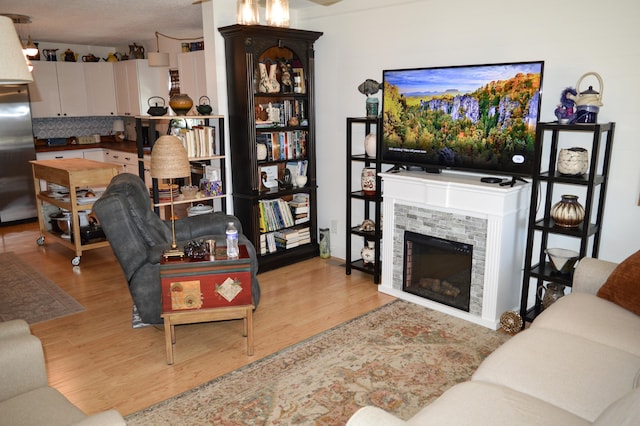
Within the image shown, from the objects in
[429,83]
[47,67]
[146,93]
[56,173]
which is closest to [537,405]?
[429,83]

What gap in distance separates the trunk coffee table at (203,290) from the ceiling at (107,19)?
9.13 ft

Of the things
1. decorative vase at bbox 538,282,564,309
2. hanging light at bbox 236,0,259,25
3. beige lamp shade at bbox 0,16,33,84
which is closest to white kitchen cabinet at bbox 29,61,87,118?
hanging light at bbox 236,0,259,25

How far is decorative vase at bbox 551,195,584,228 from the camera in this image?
10.6ft

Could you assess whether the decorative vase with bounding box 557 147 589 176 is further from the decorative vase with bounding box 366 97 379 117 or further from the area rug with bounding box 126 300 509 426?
the decorative vase with bounding box 366 97 379 117

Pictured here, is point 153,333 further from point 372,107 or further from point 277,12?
point 372,107

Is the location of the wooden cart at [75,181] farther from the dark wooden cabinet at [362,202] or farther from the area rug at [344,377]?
the area rug at [344,377]

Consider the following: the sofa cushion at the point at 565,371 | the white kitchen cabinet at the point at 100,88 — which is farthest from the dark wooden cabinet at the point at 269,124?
the white kitchen cabinet at the point at 100,88

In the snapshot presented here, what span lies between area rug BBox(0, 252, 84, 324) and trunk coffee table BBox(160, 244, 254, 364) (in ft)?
4.48

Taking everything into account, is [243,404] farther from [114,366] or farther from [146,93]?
[146,93]

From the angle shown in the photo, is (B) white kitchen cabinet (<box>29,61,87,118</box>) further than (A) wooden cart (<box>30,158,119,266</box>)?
Yes

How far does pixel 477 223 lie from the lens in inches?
142

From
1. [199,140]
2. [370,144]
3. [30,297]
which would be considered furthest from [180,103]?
[30,297]

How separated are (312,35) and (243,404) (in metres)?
3.44

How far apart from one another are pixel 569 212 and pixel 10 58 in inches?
122
